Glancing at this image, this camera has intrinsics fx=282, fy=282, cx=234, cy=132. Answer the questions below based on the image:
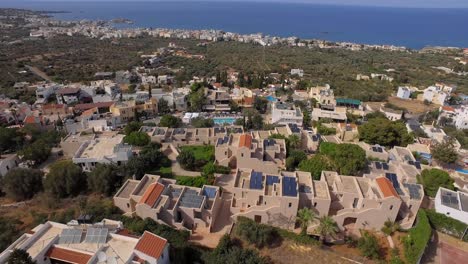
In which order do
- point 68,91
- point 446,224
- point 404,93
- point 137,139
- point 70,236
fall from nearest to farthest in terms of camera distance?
1. point 70,236
2. point 446,224
3. point 137,139
4. point 68,91
5. point 404,93

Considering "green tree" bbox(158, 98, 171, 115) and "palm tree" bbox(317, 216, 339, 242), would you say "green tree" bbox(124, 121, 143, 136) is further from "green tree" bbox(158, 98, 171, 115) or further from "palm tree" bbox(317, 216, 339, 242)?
"palm tree" bbox(317, 216, 339, 242)

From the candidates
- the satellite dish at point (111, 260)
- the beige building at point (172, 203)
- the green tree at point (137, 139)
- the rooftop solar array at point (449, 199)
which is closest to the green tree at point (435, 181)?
the rooftop solar array at point (449, 199)

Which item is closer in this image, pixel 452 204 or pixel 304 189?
pixel 452 204

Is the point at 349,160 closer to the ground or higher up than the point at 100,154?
higher up

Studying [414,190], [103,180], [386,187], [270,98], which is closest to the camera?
[386,187]

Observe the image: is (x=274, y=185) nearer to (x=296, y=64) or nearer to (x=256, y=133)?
(x=256, y=133)

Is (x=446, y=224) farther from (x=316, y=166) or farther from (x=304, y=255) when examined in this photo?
(x=304, y=255)

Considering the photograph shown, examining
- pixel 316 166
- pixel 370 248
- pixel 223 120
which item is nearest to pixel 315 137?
pixel 316 166
